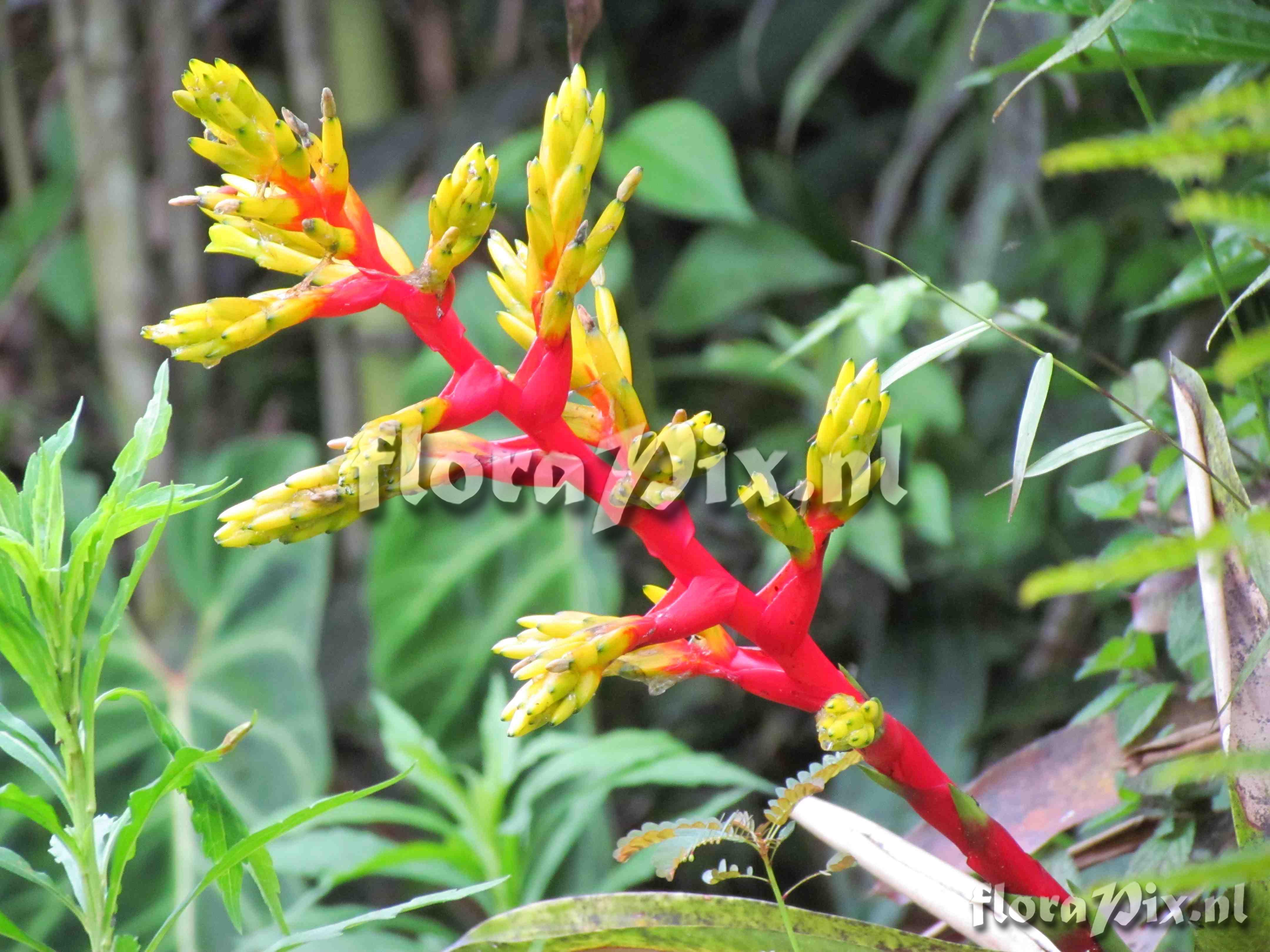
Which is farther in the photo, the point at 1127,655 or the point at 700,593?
the point at 1127,655

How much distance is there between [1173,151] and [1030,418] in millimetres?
193

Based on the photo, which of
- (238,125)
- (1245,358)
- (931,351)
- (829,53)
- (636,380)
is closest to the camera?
(1245,358)

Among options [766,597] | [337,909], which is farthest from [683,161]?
[766,597]

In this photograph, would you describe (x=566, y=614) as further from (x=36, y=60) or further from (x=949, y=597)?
(x=36, y=60)

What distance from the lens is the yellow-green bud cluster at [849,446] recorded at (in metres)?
0.32

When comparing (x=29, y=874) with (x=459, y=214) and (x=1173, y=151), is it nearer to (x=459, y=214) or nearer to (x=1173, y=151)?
(x=459, y=214)

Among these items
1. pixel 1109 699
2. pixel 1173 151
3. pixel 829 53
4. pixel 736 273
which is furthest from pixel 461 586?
pixel 1173 151

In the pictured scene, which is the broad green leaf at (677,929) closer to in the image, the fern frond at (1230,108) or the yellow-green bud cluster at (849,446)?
the yellow-green bud cluster at (849,446)

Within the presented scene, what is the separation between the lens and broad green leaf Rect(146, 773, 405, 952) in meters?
0.33

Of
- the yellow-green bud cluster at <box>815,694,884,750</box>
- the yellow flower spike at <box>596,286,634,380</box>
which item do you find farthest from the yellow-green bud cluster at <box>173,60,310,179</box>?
the yellow-green bud cluster at <box>815,694,884,750</box>

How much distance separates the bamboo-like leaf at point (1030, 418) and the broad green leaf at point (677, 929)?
0.15 meters

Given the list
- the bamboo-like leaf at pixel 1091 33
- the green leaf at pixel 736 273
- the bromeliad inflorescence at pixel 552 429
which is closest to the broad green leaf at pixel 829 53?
the green leaf at pixel 736 273

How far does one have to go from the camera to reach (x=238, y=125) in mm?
297

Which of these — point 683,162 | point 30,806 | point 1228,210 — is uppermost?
point 683,162
